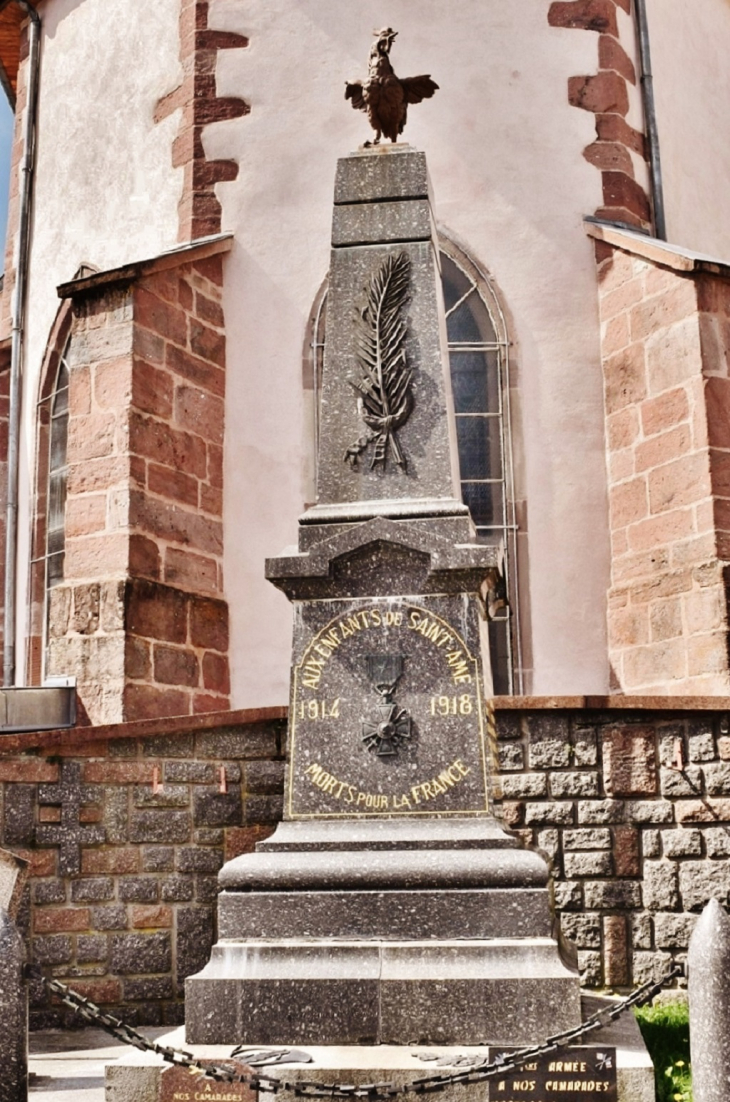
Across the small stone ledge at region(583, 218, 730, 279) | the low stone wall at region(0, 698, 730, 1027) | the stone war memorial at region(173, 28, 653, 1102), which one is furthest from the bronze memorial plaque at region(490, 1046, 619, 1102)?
the small stone ledge at region(583, 218, 730, 279)

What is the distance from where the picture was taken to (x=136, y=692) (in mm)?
9445

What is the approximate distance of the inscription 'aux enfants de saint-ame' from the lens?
552 cm

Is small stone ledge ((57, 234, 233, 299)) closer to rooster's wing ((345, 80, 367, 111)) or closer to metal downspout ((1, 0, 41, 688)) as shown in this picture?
metal downspout ((1, 0, 41, 688))

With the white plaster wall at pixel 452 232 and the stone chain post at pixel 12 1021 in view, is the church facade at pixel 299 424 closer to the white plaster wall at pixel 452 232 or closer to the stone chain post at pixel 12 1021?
the white plaster wall at pixel 452 232

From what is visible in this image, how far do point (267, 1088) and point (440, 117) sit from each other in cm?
873

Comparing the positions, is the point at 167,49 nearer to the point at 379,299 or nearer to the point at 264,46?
the point at 264,46

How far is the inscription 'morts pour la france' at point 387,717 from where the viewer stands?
5.39m

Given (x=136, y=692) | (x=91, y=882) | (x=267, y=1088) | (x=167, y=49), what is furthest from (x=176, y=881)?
(x=167, y=49)

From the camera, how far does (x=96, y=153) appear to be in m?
12.1

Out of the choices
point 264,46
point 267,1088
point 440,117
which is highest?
point 264,46

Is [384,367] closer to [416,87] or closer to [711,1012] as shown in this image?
[416,87]

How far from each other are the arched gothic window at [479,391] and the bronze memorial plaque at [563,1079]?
247 inches

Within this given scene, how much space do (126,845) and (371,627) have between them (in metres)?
2.82

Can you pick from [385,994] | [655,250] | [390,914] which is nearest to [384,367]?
[390,914]
